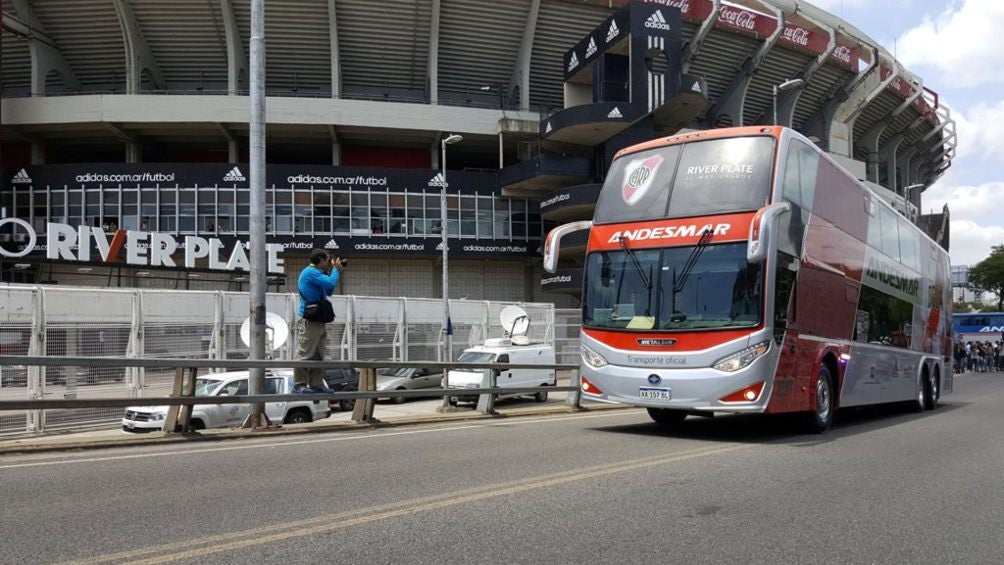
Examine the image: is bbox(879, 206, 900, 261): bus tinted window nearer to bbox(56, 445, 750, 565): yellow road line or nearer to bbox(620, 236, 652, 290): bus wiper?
bbox(620, 236, 652, 290): bus wiper

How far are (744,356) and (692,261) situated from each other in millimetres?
1391

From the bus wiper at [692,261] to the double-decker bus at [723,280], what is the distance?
0.5 inches

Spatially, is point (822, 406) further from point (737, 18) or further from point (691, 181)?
point (737, 18)

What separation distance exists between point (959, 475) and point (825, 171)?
219 inches

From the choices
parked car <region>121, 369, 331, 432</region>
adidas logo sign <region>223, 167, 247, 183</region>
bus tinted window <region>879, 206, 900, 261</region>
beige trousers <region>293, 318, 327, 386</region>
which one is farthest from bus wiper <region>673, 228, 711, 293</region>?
adidas logo sign <region>223, 167, 247, 183</region>

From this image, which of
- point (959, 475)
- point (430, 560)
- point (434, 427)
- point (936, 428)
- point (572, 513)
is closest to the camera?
point (430, 560)

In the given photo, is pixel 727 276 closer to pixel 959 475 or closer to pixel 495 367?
pixel 959 475

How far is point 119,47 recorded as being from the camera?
150 feet

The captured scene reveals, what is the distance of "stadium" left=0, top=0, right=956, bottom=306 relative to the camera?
142 feet

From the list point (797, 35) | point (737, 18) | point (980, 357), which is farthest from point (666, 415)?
point (797, 35)

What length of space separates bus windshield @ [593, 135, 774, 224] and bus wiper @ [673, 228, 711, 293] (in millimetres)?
352

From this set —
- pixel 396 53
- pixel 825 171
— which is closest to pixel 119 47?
Answer: pixel 396 53

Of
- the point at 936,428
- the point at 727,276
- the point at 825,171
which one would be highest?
the point at 825,171

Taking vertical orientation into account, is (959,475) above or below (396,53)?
below
